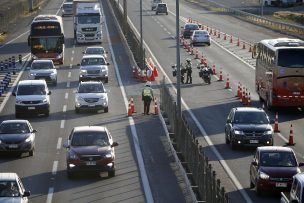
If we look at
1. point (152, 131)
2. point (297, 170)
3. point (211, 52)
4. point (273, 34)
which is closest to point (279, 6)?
A: point (273, 34)

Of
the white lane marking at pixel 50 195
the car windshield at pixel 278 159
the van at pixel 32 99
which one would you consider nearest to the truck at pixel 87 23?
the van at pixel 32 99

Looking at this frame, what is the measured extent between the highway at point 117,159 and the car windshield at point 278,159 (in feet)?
8.83

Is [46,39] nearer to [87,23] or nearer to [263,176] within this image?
[87,23]

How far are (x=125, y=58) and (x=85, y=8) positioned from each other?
52.3ft

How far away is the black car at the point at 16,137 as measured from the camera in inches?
1447

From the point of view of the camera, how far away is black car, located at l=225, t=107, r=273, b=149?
3747cm

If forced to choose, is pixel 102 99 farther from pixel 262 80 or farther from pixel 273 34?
pixel 273 34

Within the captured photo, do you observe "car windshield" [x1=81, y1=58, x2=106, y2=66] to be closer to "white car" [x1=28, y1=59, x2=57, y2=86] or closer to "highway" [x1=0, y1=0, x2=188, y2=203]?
"highway" [x1=0, y1=0, x2=188, y2=203]

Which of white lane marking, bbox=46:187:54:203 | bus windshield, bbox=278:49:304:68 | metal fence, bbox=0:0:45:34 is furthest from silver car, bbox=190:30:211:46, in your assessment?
white lane marking, bbox=46:187:54:203

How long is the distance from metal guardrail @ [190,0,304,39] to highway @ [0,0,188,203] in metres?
35.5

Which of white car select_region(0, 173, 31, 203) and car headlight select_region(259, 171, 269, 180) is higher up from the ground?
white car select_region(0, 173, 31, 203)

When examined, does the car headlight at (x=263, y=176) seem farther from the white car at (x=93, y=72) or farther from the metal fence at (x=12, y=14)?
the metal fence at (x=12, y=14)

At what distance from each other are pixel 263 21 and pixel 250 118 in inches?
2993

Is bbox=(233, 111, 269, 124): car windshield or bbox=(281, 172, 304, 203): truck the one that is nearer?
bbox=(281, 172, 304, 203): truck
